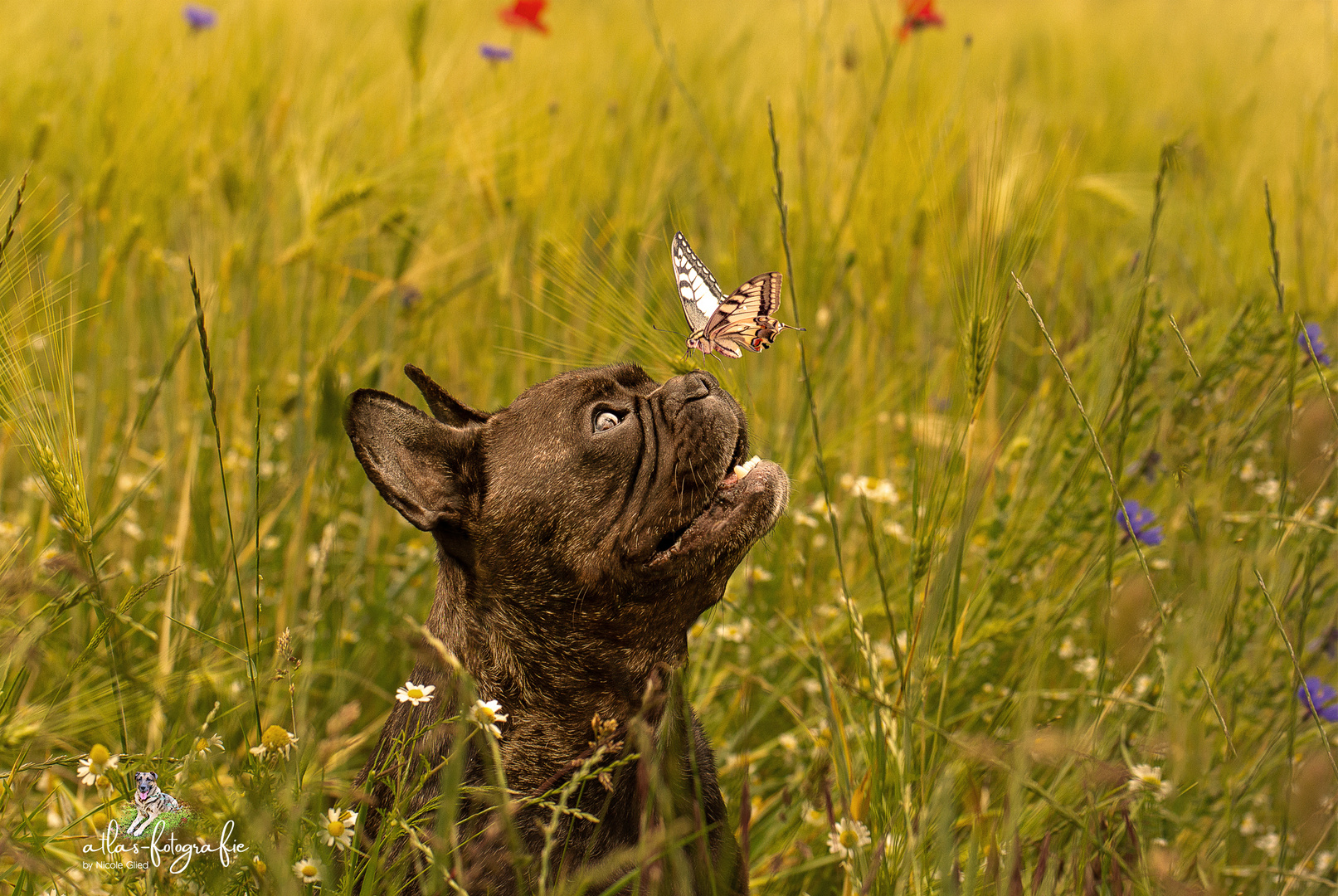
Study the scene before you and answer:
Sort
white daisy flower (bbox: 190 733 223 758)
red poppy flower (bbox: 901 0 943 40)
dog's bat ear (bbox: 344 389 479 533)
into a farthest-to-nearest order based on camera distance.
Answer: red poppy flower (bbox: 901 0 943 40) → dog's bat ear (bbox: 344 389 479 533) → white daisy flower (bbox: 190 733 223 758)

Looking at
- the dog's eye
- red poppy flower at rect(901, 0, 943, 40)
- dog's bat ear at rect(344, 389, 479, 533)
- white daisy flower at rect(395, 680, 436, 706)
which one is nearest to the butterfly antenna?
the dog's eye

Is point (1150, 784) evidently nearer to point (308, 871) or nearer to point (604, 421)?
point (604, 421)

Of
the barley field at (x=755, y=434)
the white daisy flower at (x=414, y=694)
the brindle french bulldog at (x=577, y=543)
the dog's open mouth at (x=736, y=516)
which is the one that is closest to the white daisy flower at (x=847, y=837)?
the barley field at (x=755, y=434)

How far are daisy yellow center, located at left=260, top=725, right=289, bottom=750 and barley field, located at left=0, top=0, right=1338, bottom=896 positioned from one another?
1 centimetres

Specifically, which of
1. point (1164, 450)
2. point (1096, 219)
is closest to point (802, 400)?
point (1164, 450)

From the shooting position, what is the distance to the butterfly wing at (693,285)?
185 cm

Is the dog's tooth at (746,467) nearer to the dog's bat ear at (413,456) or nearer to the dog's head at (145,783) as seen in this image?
the dog's bat ear at (413,456)

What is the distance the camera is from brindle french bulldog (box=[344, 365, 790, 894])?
2047 millimetres

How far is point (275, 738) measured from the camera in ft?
5.07

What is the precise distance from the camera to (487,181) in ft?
10.5

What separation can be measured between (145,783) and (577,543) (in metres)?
0.87

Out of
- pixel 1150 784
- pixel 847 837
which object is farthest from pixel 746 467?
pixel 1150 784

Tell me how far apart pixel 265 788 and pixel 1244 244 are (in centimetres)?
361

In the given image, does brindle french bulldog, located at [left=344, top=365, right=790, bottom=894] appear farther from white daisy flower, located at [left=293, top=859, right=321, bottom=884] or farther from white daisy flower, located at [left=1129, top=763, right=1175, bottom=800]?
white daisy flower, located at [left=1129, top=763, right=1175, bottom=800]
